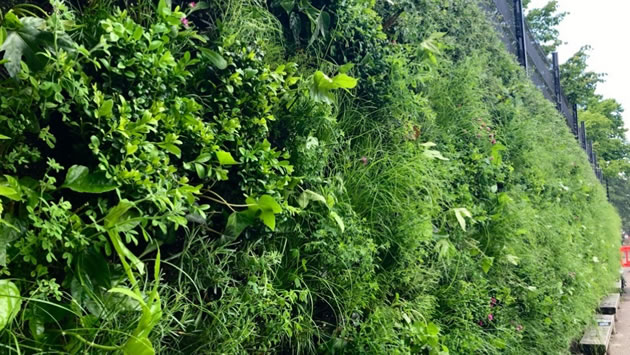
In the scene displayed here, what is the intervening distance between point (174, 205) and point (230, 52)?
0.52 m

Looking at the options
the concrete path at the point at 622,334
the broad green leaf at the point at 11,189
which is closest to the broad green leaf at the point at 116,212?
the broad green leaf at the point at 11,189

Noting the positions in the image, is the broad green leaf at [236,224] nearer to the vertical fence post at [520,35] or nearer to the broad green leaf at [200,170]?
the broad green leaf at [200,170]

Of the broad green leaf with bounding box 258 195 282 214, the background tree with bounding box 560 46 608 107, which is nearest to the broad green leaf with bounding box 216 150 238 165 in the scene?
the broad green leaf with bounding box 258 195 282 214

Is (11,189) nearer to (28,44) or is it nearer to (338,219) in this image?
(28,44)

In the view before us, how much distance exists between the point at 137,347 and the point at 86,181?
0.36 metres

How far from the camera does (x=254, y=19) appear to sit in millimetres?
1600

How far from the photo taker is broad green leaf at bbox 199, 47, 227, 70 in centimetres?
138

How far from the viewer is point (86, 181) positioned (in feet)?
3.43

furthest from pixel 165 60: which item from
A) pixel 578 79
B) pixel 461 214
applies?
pixel 578 79

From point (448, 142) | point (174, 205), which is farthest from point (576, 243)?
point (174, 205)

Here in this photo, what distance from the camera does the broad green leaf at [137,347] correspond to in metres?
1.01

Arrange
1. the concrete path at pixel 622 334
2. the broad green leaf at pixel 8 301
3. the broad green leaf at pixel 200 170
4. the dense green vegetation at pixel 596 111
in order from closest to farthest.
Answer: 1. the broad green leaf at pixel 8 301
2. the broad green leaf at pixel 200 170
3. the concrete path at pixel 622 334
4. the dense green vegetation at pixel 596 111

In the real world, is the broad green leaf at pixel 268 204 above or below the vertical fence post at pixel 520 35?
below

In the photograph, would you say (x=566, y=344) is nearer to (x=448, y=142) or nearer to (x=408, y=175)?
(x=448, y=142)
